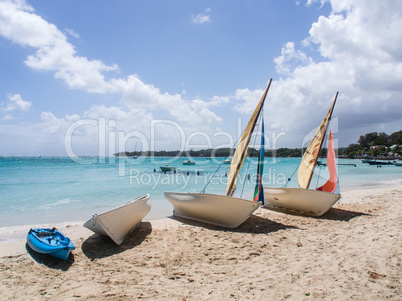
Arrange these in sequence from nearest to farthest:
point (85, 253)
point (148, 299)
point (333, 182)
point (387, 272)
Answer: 1. point (148, 299)
2. point (387, 272)
3. point (85, 253)
4. point (333, 182)

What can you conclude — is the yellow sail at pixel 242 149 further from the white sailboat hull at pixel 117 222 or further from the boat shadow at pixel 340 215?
the boat shadow at pixel 340 215

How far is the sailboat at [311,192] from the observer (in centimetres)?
889

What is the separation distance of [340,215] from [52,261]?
9.65m

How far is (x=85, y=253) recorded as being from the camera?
5.75 metres

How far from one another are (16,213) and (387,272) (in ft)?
46.0

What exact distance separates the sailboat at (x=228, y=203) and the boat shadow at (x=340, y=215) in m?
2.87

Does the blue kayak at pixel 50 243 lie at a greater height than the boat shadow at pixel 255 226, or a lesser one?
greater

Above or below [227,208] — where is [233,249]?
below

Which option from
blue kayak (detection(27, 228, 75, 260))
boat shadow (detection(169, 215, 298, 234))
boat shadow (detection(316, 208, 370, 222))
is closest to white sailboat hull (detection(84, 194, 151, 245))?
blue kayak (detection(27, 228, 75, 260))

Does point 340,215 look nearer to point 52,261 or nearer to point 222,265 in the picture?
point 222,265

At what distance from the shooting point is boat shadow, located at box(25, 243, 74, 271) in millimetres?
4977

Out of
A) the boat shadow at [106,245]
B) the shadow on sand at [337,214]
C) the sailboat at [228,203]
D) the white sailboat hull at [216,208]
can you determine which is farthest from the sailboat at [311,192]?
the boat shadow at [106,245]

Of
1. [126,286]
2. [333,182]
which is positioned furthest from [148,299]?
[333,182]

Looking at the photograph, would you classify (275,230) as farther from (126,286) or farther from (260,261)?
(126,286)
